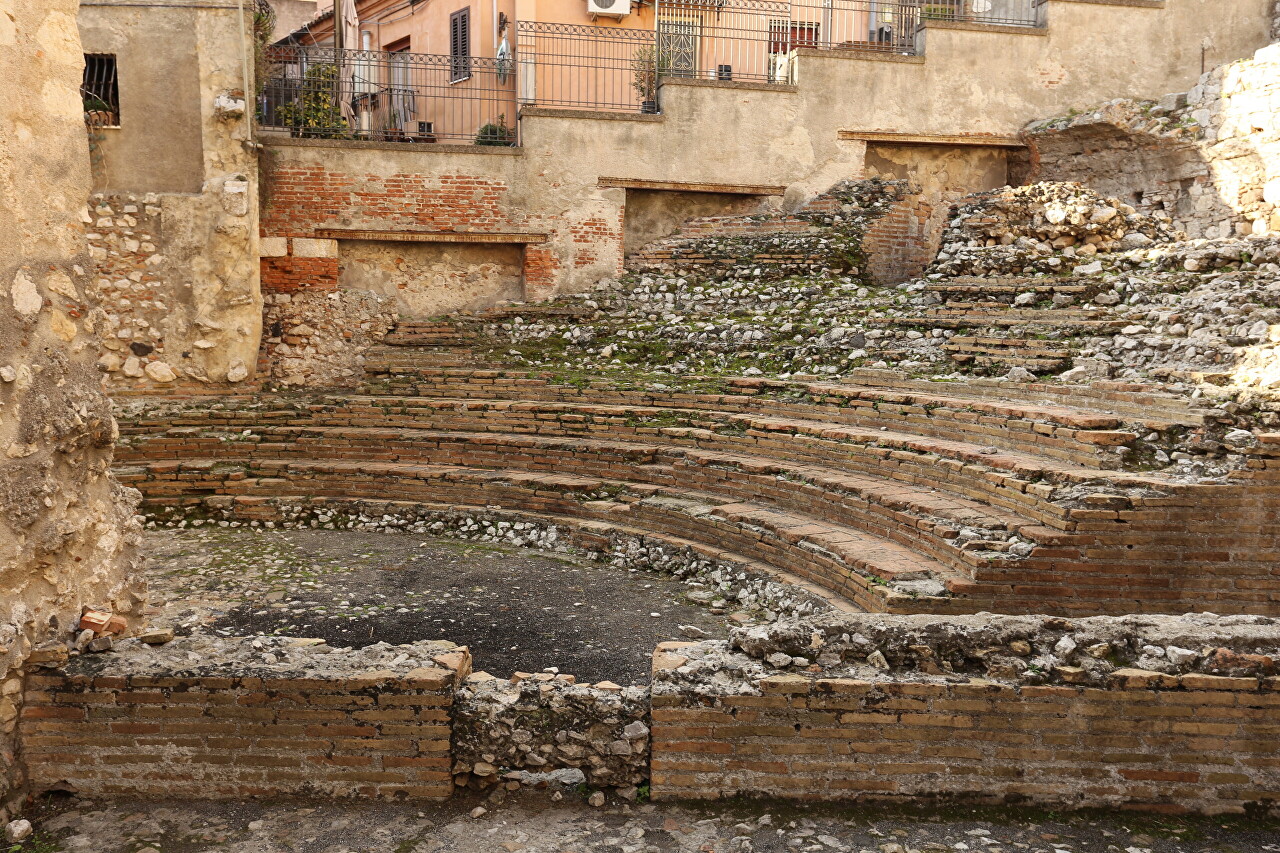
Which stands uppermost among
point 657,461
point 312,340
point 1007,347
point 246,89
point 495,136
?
point 246,89

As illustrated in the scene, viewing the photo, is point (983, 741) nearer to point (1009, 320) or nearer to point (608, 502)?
point (608, 502)

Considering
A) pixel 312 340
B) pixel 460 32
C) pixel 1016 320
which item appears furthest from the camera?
pixel 460 32

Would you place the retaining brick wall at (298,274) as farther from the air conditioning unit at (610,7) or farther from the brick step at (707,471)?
the air conditioning unit at (610,7)

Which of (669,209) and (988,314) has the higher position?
(669,209)

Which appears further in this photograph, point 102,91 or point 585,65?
point 585,65

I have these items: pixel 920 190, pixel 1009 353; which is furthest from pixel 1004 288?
pixel 920 190

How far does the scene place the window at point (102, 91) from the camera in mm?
9438

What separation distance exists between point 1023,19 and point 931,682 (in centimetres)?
1208

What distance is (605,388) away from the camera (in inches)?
354

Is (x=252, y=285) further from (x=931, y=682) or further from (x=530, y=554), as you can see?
(x=931, y=682)

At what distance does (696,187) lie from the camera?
11594 mm

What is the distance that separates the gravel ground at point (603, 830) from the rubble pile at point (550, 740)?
0.39 ft

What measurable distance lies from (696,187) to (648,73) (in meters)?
1.98

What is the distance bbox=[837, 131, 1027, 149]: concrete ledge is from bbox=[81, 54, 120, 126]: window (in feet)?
27.1
